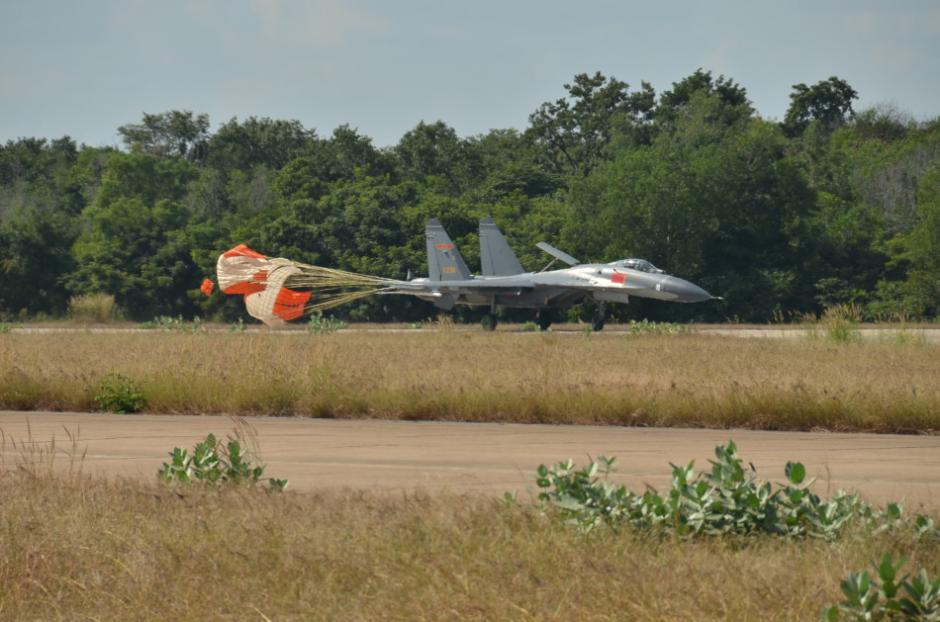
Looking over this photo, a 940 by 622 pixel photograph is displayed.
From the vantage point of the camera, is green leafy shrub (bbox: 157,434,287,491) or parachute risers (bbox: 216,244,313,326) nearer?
green leafy shrub (bbox: 157,434,287,491)

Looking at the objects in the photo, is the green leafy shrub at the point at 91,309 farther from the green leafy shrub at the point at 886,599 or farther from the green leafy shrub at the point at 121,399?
the green leafy shrub at the point at 886,599

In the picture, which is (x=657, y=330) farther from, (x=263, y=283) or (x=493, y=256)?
(x=263, y=283)

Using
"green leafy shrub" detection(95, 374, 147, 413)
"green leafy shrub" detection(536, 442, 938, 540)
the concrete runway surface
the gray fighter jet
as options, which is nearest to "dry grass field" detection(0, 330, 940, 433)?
"green leafy shrub" detection(95, 374, 147, 413)

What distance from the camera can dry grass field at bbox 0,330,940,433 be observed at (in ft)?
50.2

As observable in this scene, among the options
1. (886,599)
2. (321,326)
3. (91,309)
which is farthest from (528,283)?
(886,599)

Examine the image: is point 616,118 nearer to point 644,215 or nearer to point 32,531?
point 644,215

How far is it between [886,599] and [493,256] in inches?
1606

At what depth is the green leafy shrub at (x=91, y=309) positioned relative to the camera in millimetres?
59156

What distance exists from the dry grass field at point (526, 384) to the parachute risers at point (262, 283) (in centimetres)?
88

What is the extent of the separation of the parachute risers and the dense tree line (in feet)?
107

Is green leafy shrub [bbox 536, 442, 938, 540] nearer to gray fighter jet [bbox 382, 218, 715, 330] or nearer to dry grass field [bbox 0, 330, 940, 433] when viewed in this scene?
dry grass field [bbox 0, 330, 940, 433]

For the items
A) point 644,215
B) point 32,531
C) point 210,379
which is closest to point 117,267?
point 644,215

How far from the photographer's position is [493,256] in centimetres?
4625

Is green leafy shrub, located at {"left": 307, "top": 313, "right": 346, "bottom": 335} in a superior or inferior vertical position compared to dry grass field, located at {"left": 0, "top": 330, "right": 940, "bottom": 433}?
superior
